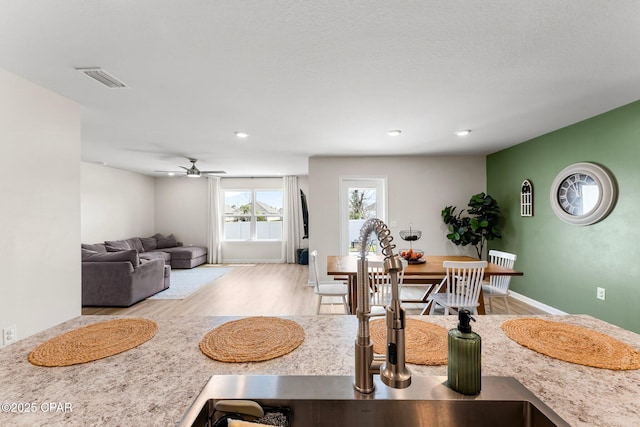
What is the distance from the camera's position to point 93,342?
1016 millimetres

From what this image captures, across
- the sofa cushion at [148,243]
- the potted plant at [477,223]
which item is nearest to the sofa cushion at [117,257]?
the sofa cushion at [148,243]

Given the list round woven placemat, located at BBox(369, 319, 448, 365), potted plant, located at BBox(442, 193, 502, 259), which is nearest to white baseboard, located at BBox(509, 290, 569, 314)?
potted plant, located at BBox(442, 193, 502, 259)

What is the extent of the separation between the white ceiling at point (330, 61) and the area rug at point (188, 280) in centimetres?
262

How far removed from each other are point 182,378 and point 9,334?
2.29m

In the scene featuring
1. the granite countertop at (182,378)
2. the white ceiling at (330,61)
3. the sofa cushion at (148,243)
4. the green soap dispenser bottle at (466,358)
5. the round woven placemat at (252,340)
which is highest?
the white ceiling at (330,61)

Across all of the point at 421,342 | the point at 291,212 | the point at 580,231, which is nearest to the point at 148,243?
the point at 291,212

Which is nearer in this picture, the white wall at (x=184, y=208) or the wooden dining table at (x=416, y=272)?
the wooden dining table at (x=416, y=272)

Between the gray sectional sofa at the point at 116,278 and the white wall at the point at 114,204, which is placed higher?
the white wall at the point at 114,204

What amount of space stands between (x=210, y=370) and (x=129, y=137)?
13.1ft

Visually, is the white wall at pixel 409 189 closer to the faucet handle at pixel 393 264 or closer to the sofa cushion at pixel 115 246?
the sofa cushion at pixel 115 246

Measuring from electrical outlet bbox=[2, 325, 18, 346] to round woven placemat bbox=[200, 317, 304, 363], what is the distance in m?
2.08

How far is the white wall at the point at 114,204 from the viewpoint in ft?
19.0

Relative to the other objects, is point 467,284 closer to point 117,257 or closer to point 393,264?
point 393,264

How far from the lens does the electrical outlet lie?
2.04 m
